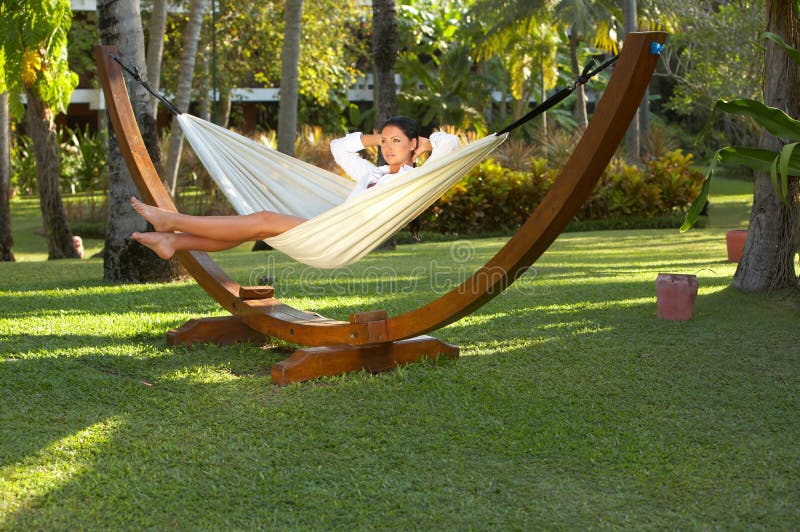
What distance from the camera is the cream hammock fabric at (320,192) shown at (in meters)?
3.19

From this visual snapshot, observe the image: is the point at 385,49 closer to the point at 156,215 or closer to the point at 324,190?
the point at 324,190

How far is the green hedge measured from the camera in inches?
462

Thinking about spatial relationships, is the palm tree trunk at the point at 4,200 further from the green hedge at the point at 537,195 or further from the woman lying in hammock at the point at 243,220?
the woman lying in hammock at the point at 243,220

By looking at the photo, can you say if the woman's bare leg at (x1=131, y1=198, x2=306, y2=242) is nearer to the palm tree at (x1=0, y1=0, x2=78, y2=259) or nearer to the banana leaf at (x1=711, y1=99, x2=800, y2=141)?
the banana leaf at (x1=711, y1=99, x2=800, y2=141)

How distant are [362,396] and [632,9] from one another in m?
11.6

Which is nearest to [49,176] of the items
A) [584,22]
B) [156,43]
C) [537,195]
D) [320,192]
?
[156,43]

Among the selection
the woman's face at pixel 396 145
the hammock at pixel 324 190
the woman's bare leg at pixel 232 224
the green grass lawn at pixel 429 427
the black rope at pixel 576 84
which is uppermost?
the black rope at pixel 576 84

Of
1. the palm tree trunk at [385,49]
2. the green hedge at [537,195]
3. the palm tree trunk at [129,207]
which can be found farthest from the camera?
the green hedge at [537,195]

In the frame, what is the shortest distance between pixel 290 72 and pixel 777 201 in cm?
578

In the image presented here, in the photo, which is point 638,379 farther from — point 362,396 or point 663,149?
point 663,149

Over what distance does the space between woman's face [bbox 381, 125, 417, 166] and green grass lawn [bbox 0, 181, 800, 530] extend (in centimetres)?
92

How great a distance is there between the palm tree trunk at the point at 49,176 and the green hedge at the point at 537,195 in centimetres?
446

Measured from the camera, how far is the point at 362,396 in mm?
3264

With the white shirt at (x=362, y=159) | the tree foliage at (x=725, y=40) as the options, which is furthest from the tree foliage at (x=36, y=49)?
the tree foliage at (x=725, y=40)
